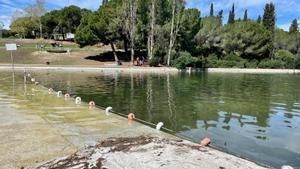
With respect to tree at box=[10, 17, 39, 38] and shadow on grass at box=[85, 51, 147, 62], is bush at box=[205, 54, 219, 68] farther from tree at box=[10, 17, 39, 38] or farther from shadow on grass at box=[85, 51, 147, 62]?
tree at box=[10, 17, 39, 38]

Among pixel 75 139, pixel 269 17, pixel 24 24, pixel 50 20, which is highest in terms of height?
pixel 269 17

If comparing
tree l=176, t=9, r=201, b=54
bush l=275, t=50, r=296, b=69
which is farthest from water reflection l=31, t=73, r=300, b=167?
bush l=275, t=50, r=296, b=69

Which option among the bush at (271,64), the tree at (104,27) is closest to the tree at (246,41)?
the bush at (271,64)

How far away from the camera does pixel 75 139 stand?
303 inches

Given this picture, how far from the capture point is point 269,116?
45.0 ft

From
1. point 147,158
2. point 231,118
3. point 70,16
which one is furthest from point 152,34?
point 147,158

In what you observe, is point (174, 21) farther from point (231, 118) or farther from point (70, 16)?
point (231, 118)

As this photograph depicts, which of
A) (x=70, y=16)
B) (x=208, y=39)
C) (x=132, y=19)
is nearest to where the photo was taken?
(x=132, y=19)

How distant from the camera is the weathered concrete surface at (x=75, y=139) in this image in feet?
19.5

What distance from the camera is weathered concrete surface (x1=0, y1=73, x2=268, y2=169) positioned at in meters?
5.93

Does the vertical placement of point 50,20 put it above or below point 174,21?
above

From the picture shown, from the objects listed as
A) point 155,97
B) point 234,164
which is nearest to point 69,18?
point 155,97

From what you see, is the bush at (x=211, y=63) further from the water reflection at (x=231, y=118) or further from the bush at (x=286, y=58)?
the water reflection at (x=231, y=118)

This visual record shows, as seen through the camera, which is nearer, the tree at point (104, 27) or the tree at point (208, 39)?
the tree at point (104, 27)
